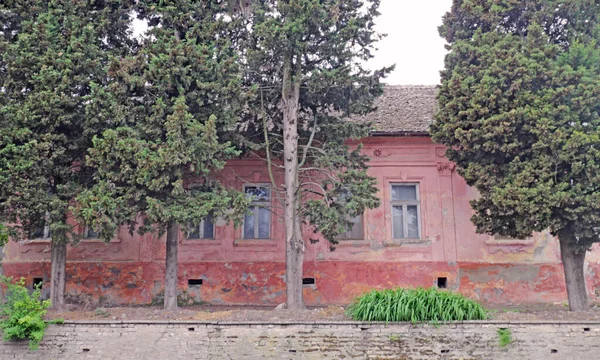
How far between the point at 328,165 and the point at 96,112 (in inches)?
202

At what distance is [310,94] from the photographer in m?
11.7

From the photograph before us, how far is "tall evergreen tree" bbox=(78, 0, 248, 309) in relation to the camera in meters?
9.85

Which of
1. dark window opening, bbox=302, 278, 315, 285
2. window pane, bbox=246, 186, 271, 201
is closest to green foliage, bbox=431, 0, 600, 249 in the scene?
dark window opening, bbox=302, 278, 315, 285

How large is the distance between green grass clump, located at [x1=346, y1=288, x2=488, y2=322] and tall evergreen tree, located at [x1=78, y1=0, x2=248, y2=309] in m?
3.32

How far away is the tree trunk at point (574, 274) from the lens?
10.6 metres

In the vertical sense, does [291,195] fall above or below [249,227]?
above

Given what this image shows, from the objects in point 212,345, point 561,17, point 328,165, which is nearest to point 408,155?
point 328,165

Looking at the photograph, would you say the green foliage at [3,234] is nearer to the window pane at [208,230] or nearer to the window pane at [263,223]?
the window pane at [208,230]

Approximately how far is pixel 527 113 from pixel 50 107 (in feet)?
32.1

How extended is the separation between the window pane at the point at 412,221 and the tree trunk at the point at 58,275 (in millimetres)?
9270

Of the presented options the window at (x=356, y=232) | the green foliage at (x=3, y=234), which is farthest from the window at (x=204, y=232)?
the green foliage at (x=3, y=234)

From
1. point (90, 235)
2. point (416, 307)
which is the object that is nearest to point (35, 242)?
point (90, 235)

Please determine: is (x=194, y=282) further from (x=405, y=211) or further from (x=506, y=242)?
(x=506, y=242)

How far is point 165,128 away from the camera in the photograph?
10.2 m
